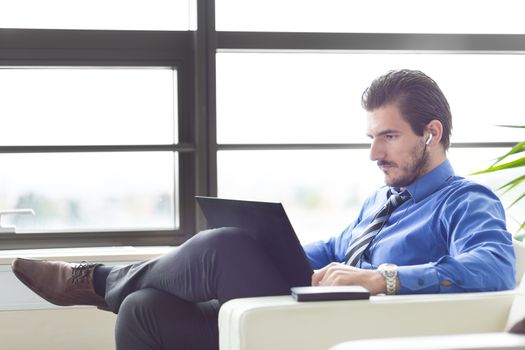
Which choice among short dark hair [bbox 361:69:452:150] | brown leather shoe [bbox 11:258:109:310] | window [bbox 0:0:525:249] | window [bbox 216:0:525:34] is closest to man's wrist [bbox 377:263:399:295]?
short dark hair [bbox 361:69:452:150]

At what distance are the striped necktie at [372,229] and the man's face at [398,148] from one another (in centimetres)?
6

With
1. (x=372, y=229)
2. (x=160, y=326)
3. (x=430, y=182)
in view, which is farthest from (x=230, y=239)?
(x=430, y=182)

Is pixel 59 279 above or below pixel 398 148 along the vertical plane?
below

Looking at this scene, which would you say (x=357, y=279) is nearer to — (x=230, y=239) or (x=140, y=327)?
(x=230, y=239)

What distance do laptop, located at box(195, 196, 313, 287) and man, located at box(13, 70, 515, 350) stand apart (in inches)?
1.5

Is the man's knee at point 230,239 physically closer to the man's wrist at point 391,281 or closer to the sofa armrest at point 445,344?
the man's wrist at point 391,281

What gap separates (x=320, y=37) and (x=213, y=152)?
2.18 ft

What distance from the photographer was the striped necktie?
2459 millimetres

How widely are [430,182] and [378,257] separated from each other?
10.5 inches

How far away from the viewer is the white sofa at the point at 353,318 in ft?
5.86

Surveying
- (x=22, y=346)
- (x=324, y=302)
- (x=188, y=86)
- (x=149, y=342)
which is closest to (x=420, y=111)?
(x=324, y=302)

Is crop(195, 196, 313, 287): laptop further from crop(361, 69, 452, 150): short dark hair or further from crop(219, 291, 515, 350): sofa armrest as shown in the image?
crop(361, 69, 452, 150): short dark hair

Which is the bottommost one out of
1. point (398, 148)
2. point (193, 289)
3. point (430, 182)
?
point (193, 289)

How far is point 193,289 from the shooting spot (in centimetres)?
216
